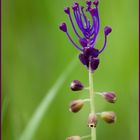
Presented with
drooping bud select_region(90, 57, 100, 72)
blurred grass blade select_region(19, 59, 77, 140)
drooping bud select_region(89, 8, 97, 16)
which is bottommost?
blurred grass blade select_region(19, 59, 77, 140)

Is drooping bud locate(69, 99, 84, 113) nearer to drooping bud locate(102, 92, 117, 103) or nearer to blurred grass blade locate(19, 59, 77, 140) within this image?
drooping bud locate(102, 92, 117, 103)

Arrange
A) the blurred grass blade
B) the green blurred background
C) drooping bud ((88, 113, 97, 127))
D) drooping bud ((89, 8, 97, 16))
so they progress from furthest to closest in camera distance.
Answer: the green blurred background → the blurred grass blade → drooping bud ((89, 8, 97, 16)) → drooping bud ((88, 113, 97, 127))

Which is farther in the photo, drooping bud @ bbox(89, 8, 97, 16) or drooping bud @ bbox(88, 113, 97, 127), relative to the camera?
drooping bud @ bbox(89, 8, 97, 16)

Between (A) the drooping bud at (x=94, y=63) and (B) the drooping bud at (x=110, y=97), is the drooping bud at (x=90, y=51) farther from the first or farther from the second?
(B) the drooping bud at (x=110, y=97)

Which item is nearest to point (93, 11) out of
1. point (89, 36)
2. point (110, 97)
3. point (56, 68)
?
point (89, 36)

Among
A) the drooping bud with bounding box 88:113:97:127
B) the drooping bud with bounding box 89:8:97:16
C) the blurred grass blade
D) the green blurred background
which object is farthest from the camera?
the green blurred background

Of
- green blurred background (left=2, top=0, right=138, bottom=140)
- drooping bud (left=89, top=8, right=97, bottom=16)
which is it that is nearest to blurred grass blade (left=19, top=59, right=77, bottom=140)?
green blurred background (left=2, top=0, right=138, bottom=140)

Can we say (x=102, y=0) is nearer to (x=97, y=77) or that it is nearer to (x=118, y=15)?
(x=118, y=15)

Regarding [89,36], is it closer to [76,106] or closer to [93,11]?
[93,11]
